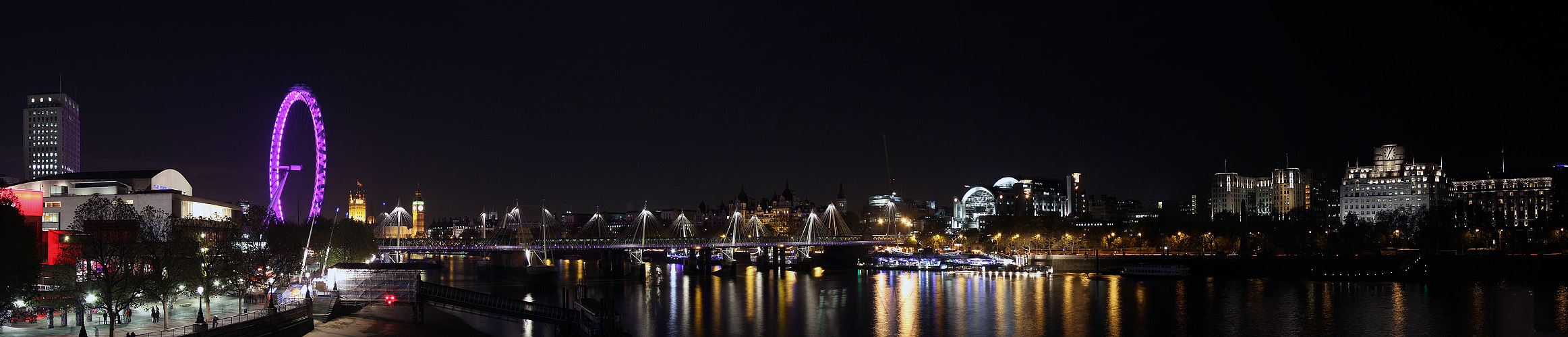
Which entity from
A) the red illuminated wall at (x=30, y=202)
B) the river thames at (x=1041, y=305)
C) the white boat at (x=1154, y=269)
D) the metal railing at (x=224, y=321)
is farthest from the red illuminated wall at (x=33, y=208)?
the white boat at (x=1154, y=269)

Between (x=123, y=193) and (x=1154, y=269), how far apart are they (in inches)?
3448

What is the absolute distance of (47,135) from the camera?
129875 mm

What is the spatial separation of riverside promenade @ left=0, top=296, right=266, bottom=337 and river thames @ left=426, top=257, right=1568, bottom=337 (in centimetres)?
1400

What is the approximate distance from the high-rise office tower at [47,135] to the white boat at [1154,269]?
127369mm

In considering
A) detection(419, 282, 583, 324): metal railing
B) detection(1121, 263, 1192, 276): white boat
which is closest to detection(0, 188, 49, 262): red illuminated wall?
detection(419, 282, 583, 324): metal railing

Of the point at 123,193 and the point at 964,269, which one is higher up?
the point at 123,193

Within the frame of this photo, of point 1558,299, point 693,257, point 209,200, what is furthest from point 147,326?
point 693,257

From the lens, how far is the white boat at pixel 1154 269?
8925 cm

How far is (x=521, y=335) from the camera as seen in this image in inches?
1828

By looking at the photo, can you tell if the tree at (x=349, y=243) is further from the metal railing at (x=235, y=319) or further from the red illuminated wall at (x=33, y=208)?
the metal railing at (x=235, y=319)

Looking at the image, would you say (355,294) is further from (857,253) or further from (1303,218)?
(1303,218)

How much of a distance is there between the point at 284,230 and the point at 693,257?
65.4m

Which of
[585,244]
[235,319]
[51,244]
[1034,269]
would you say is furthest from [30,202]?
[1034,269]

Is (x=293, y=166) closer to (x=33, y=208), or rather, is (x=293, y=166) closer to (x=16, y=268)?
(x=33, y=208)
